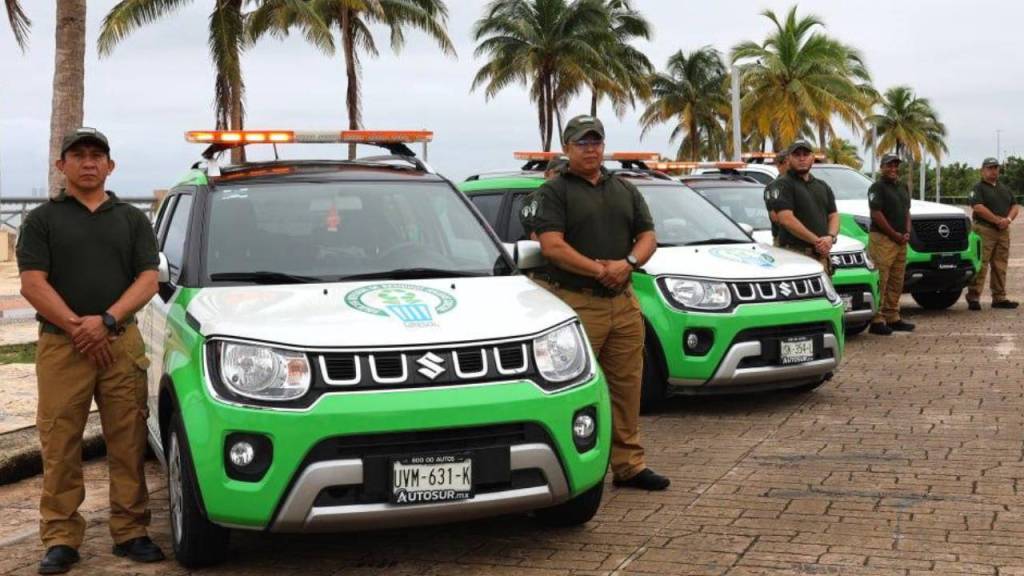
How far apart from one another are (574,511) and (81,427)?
2.10 m

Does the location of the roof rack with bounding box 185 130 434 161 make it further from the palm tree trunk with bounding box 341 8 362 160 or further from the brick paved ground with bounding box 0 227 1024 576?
the palm tree trunk with bounding box 341 8 362 160

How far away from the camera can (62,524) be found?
17.2 feet

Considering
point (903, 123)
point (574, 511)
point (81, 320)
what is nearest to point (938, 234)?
point (574, 511)

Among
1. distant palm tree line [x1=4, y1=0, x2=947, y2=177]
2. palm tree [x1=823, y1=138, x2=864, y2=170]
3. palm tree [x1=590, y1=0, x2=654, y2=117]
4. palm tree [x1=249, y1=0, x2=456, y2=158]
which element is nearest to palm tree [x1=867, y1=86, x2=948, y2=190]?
palm tree [x1=823, y1=138, x2=864, y2=170]

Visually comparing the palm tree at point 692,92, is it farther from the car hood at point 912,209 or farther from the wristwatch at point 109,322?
the wristwatch at point 109,322

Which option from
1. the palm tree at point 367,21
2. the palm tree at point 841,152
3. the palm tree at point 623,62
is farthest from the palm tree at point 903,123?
the palm tree at point 367,21

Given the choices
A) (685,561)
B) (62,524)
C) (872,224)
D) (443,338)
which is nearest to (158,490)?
(62,524)

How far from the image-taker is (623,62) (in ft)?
195

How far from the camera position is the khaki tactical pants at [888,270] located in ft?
41.4

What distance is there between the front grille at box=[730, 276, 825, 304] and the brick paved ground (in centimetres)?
76

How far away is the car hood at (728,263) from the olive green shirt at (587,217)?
6.14 ft

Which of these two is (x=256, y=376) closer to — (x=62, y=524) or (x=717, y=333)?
(x=62, y=524)

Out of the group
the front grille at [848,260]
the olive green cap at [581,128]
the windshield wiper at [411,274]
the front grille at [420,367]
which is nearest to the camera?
the front grille at [420,367]

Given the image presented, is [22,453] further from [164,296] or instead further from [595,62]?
[595,62]
